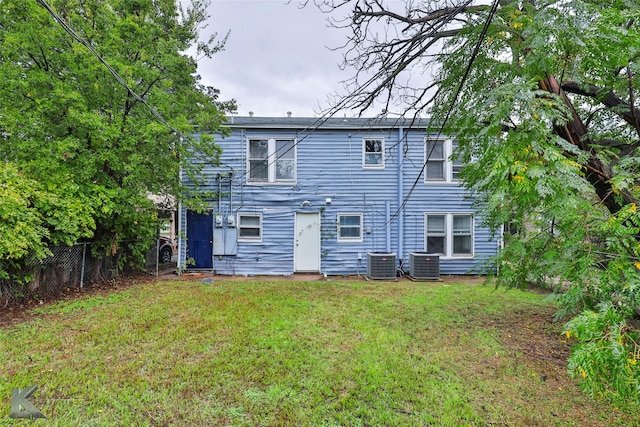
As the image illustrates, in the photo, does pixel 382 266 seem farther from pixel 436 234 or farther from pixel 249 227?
pixel 249 227

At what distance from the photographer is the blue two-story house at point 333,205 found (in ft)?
29.9

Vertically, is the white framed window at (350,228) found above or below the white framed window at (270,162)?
below

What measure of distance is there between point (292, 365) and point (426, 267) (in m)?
6.23

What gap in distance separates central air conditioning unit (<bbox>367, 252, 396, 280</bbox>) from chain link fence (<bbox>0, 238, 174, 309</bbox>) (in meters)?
6.89

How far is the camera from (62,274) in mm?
5945

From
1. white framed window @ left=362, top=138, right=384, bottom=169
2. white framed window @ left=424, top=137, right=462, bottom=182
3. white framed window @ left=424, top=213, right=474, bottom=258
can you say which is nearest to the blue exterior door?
white framed window @ left=362, top=138, right=384, bottom=169

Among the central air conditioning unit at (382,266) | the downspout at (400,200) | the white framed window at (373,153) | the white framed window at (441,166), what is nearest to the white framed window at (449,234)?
the downspout at (400,200)

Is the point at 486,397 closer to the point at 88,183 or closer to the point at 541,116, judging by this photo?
the point at 541,116

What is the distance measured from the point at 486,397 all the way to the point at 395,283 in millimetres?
5252

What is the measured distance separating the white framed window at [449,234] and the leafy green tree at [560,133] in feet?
16.3

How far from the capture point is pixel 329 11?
4020mm

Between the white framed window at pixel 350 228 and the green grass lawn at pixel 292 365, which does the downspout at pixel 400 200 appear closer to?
the white framed window at pixel 350 228

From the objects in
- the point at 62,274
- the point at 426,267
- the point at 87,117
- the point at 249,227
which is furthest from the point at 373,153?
the point at 62,274

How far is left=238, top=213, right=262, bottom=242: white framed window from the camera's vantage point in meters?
9.16
